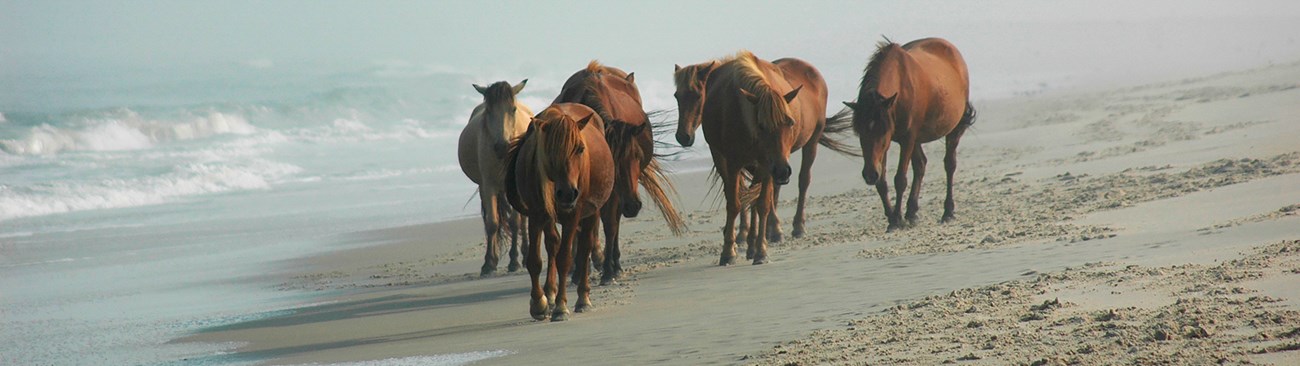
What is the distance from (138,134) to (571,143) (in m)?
29.6

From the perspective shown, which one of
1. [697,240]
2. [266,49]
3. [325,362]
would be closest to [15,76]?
[266,49]

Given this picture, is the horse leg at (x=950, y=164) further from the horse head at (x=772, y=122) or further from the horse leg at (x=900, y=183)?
the horse head at (x=772, y=122)

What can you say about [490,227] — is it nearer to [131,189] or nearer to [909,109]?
[909,109]

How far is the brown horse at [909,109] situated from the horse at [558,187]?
3600 mm

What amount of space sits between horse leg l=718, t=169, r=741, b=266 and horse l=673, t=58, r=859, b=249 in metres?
0.54

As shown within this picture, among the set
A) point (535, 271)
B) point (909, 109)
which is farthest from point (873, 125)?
point (535, 271)

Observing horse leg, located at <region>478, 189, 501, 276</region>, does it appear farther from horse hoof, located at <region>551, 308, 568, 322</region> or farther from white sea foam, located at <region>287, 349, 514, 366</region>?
white sea foam, located at <region>287, 349, 514, 366</region>

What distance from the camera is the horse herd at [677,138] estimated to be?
756 centimetres

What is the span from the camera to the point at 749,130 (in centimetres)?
978

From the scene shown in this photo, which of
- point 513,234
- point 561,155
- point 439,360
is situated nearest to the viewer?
point 439,360

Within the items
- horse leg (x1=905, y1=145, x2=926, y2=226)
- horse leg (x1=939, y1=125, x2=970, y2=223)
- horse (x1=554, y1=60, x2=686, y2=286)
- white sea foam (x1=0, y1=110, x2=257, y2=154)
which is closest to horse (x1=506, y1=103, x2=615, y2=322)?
horse (x1=554, y1=60, x2=686, y2=286)

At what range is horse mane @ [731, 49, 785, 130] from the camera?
961cm

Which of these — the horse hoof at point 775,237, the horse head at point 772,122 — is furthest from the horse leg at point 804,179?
the horse head at point 772,122

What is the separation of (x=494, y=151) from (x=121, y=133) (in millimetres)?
27657
